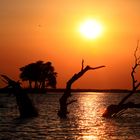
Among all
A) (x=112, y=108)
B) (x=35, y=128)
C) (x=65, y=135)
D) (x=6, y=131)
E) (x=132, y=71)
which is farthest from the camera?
(x=112, y=108)

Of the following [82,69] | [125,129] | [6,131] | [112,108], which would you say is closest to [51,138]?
[6,131]

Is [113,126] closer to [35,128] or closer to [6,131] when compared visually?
[35,128]

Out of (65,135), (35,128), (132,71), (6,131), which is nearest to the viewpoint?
(65,135)

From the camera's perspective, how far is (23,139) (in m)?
40.9

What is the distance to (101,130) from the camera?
164 ft

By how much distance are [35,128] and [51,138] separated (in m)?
9.48

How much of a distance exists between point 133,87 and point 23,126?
13.0m

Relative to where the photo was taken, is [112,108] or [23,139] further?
[112,108]

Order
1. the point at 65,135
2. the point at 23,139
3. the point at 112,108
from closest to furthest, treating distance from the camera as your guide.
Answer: the point at 23,139 → the point at 65,135 → the point at 112,108

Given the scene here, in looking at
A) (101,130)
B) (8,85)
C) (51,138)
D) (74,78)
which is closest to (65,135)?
(51,138)

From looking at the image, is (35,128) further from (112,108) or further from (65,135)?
(112,108)

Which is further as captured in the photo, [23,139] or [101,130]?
[101,130]

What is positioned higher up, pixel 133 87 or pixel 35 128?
pixel 133 87

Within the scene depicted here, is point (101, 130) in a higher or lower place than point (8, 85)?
lower
